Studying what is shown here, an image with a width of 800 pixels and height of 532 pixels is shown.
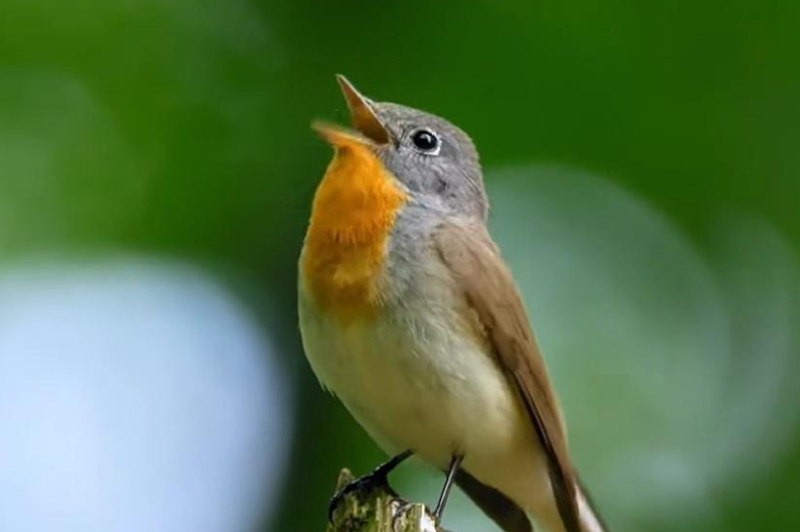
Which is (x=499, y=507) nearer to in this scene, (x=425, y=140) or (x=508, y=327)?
(x=508, y=327)

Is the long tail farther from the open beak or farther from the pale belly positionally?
the open beak

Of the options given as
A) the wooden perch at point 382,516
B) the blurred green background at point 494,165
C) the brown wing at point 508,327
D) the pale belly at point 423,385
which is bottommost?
the wooden perch at point 382,516

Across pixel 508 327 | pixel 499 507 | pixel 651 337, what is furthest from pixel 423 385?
pixel 651 337

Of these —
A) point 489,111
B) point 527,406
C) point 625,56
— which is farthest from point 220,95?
point 527,406

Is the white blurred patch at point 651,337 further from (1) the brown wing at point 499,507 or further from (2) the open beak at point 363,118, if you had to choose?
(2) the open beak at point 363,118

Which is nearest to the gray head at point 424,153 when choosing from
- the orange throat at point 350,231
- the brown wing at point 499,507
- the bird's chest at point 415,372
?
the orange throat at point 350,231

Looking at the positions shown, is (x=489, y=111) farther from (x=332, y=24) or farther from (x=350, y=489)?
(x=350, y=489)

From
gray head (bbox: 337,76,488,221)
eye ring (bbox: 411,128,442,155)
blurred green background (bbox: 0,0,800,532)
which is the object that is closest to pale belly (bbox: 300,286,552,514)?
gray head (bbox: 337,76,488,221)
